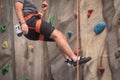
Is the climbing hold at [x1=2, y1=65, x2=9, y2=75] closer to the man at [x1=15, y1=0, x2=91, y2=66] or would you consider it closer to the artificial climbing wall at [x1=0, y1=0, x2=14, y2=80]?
the artificial climbing wall at [x1=0, y1=0, x2=14, y2=80]

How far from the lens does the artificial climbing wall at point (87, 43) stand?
10.5ft

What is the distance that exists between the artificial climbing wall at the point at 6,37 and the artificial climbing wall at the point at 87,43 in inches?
16.8

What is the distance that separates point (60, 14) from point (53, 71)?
22.6 inches

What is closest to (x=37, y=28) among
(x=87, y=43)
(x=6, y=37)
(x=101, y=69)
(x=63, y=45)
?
(x=63, y=45)

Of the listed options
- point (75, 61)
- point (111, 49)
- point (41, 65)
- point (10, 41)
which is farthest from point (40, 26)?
point (10, 41)

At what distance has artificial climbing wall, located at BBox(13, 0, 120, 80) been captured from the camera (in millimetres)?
3205

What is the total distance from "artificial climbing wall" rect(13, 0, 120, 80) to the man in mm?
373

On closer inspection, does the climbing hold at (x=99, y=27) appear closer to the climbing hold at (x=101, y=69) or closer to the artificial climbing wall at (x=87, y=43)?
the artificial climbing wall at (x=87, y=43)

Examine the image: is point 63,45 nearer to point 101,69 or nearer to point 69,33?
point 101,69

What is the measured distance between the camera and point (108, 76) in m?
3.23

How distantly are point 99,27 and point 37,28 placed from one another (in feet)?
1.98

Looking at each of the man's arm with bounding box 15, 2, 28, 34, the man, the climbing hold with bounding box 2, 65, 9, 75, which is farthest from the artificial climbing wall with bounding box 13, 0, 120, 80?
the man's arm with bounding box 15, 2, 28, 34

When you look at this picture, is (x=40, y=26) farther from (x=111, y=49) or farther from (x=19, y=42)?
(x=19, y=42)

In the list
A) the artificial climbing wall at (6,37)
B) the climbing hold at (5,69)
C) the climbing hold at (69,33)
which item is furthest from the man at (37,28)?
the climbing hold at (5,69)
